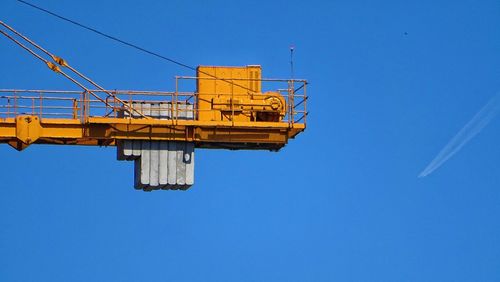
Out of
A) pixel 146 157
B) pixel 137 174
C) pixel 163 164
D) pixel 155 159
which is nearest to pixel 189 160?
pixel 163 164

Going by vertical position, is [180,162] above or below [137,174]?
above

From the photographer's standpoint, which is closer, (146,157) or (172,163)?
(146,157)

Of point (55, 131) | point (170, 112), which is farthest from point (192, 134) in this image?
point (55, 131)

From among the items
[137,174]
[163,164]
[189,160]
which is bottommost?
[137,174]

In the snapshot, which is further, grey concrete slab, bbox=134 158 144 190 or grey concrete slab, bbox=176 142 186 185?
grey concrete slab, bbox=176 142 186 185

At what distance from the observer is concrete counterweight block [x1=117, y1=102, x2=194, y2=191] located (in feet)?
134

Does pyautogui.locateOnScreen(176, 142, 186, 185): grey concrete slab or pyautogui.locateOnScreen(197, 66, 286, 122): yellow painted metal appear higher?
pyautogui.locateOnScreen(197, 66, 286, 122): yellow painted metal

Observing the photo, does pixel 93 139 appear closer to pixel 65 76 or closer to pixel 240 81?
pixel 65 76

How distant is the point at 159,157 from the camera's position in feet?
134

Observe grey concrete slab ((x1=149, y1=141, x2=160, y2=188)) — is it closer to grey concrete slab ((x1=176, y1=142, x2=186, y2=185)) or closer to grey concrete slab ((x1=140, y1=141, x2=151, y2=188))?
grey concrete slab ((x1=140, y1=141, x2=151, y2=188))

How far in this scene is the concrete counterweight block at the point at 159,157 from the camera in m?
40.7

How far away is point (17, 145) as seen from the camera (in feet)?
133

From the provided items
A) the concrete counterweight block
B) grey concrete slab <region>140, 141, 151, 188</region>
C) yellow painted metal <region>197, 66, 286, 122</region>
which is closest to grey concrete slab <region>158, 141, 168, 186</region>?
the concrete counterweight block

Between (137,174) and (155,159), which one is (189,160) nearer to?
(155,159)
